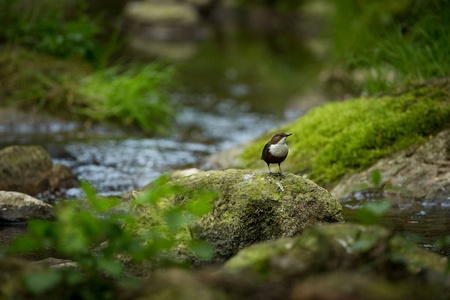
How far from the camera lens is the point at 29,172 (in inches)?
213

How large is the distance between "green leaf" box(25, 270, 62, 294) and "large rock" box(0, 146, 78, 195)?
3545 mm

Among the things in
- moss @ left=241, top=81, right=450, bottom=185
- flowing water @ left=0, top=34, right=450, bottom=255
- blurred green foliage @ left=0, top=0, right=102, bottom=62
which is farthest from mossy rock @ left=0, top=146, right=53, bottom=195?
blurred green foliage @ left=0, top=0, right=102, bottom=62

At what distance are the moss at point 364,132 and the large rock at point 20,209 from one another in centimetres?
220

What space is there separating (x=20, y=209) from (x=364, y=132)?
301 cm

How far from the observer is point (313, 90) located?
35.4 feet

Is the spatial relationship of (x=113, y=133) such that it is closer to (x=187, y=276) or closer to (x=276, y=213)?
(x=276, y=213)

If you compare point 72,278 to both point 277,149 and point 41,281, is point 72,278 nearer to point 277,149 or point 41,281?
point 41,281

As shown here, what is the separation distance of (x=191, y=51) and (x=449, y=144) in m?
13.4

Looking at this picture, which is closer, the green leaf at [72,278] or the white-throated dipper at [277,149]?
the green leaf at [72,278]

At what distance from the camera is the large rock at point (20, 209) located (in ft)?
14.1

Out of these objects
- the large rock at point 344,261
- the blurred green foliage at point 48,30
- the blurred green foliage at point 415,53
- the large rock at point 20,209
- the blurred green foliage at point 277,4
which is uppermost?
the blurred green foliage at point 277,4

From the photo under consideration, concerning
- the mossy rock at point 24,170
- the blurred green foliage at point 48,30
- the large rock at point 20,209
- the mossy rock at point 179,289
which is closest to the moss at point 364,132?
the mossy rock at point 24,170

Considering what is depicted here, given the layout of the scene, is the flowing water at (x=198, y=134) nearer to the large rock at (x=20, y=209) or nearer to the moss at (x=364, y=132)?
the large rock at (x=20, y=209)

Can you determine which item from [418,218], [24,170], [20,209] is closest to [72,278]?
[20,209]
